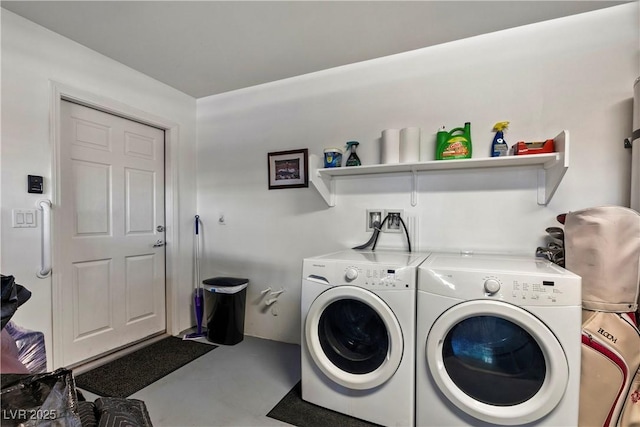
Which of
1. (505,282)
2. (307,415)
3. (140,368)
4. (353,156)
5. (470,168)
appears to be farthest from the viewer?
(353,156)

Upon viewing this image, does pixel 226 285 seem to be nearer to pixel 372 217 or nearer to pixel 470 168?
pixel 372 217

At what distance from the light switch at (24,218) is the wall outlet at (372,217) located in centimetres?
214

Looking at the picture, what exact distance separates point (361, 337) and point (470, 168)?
130 centimetres

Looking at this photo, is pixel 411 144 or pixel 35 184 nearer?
pixel 35 184

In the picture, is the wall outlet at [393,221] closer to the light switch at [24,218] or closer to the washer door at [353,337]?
the washer door at [353,337]

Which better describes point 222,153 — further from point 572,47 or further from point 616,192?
point 616,192

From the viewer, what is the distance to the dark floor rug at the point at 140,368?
187cm

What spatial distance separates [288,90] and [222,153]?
88 centimetres

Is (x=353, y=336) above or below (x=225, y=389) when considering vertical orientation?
above

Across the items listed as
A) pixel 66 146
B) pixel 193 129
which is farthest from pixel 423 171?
pixel 66 146

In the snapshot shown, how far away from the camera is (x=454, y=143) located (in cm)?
188

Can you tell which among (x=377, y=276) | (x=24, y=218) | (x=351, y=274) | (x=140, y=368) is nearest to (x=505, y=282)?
(x=377, y=276)

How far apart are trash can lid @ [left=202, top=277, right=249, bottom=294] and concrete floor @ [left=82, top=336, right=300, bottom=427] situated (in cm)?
47

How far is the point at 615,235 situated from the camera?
135cm
